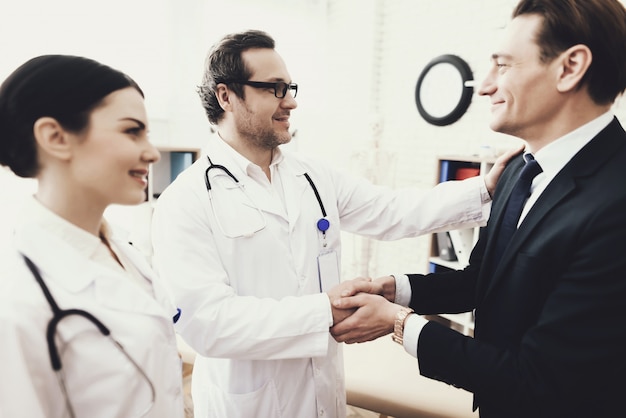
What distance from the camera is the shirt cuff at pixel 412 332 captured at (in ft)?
3.92

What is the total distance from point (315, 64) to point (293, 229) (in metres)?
3.53

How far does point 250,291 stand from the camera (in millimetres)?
1407

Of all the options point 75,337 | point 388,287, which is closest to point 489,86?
point 388,287

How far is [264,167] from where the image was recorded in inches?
63.7

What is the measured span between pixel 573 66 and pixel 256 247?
3.39 ft

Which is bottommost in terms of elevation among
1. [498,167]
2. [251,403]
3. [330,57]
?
[251,403]

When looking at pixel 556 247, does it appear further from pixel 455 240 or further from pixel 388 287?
pixel 455 240

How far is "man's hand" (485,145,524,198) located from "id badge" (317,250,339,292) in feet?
2.25

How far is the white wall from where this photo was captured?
9.94ft

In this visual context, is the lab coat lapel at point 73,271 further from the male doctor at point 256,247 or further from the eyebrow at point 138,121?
the male doctor at point 256,247

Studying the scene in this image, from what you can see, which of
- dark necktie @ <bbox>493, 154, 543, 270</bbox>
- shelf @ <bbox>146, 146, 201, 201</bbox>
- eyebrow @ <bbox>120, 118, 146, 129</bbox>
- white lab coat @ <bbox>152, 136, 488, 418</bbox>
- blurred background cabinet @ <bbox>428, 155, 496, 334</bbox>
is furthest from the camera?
shelf @ <bbox>146, 146, 201, 201</bbox>

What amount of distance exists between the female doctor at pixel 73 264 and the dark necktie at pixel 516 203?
A: 0.94 meters

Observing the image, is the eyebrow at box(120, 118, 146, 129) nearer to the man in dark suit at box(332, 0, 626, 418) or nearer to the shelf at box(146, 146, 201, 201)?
the man in dark suit at box(332, 0, 626, 418)

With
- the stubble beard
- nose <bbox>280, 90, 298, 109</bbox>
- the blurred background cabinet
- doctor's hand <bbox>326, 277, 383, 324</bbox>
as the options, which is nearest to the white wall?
the blurred background cabinet
